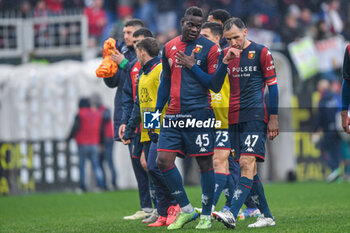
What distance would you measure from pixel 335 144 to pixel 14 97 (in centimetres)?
808

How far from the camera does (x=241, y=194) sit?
6.68m

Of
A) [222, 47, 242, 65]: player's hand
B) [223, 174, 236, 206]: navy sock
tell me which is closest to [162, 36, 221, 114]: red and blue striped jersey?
[222, 47, 242, 65]: player's hand

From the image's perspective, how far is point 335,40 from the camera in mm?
18781

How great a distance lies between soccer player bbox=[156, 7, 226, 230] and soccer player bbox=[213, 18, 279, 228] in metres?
0.31

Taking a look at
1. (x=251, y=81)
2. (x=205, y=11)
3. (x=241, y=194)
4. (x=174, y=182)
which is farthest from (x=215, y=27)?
(x=205, y=11)

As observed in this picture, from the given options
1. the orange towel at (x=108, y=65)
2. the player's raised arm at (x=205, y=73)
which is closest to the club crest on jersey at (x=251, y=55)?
the player's raised arm at (x=205, y=73)

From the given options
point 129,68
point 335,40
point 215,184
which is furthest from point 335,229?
point 335,40

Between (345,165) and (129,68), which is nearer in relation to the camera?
(129,68)

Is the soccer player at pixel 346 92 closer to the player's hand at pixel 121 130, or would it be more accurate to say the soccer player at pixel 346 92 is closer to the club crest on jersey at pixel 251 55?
the club crest on jersey at pixel 251 55

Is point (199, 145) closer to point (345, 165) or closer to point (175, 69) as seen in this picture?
point (175, 69)

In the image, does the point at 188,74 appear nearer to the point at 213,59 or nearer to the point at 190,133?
the point at 213,59

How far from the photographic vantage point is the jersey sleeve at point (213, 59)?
22.4 ft

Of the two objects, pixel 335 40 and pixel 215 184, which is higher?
pixel 335 40

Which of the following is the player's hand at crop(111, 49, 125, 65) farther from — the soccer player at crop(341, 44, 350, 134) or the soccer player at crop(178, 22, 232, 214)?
the soccer player at crop(341, 44, 350, 134)
